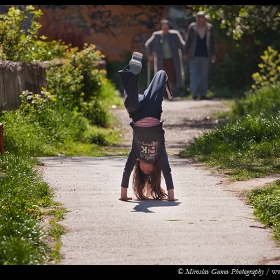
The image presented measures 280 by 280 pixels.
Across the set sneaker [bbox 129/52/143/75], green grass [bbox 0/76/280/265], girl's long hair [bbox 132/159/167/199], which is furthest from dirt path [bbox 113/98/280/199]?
sneaker [bbox 129/52/143/75]

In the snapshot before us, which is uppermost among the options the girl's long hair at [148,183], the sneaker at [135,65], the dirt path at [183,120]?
the sneaker at [135,65]

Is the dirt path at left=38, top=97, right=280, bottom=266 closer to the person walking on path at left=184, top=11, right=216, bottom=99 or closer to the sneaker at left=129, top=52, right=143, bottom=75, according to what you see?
the sneaker at left=129, top=52, right=143, bottom=75

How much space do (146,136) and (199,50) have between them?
45.0ft

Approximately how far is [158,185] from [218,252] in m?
2.23

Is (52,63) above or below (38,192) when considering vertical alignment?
above

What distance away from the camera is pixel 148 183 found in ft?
27.8

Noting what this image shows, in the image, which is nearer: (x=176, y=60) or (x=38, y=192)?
(x=38, y=192)

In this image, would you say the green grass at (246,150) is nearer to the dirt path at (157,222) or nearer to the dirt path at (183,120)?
the dirt path at (157,222)

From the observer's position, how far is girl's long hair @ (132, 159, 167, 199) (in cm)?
841

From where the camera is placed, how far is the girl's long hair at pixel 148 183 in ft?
27.6

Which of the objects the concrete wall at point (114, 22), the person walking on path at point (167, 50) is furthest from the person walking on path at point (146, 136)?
the concrete wall at point (114, 22)

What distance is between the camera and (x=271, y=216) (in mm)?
7426
